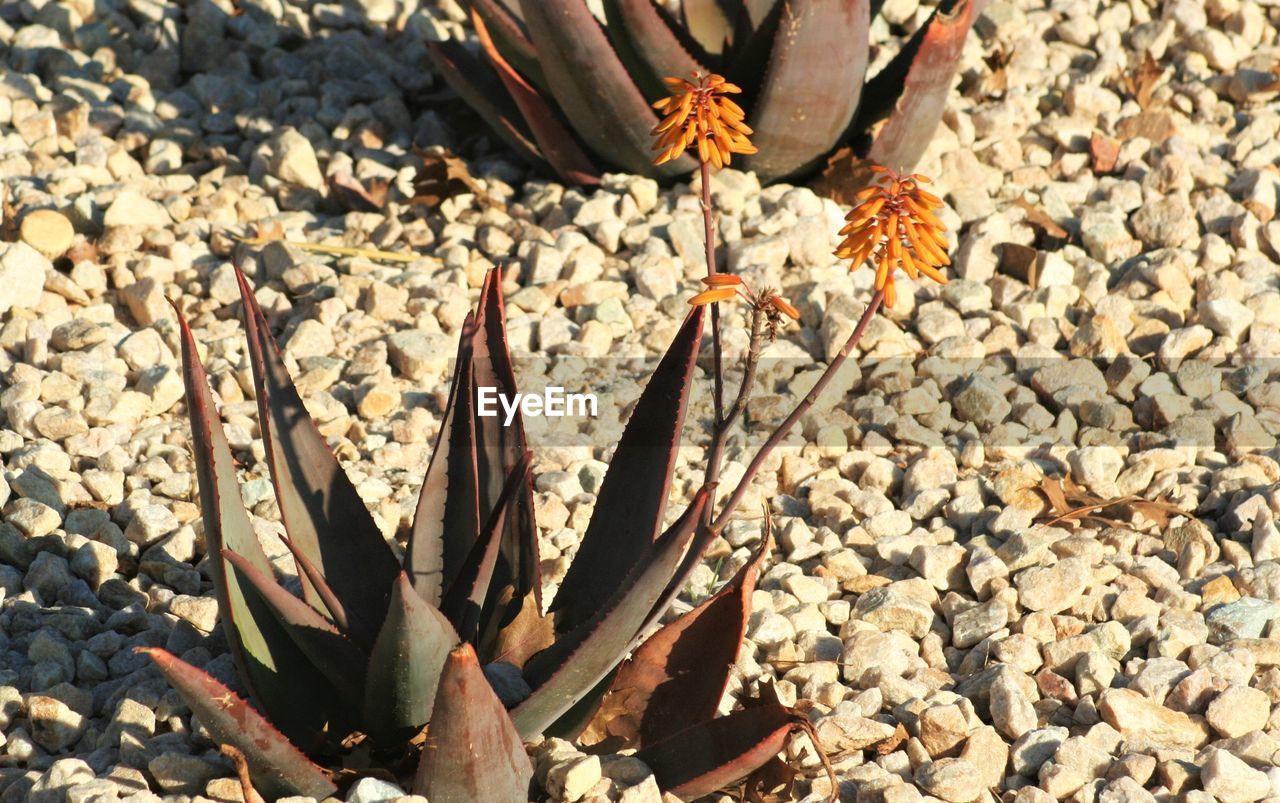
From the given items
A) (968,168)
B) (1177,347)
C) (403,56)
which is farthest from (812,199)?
(403,56)

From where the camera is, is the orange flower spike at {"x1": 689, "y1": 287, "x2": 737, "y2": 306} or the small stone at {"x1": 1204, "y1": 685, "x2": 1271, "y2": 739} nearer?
the orange flower spike at {"x1": 689, "y1": 287, "x2": 737, "y2": 306}

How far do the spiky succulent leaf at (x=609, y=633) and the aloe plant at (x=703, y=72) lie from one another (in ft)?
5.85

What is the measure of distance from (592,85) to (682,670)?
5.64 ft

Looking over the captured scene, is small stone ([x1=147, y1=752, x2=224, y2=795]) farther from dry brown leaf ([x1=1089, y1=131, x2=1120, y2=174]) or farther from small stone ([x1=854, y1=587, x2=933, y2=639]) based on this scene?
dry brown leaf ([x1=1089, y1=131, x2=1120, y2=174])

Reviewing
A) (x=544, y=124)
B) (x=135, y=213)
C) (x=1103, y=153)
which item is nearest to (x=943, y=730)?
(x=544, y=124)

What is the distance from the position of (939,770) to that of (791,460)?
87cm

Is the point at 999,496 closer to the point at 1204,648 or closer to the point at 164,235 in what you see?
the point at 1204,648

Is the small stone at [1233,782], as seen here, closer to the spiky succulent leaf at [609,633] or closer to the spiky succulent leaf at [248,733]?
the spiky succulent leaf at [609,633]

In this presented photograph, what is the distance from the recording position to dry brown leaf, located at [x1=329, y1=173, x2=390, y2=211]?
369 cm

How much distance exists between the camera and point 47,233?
338 centimetres

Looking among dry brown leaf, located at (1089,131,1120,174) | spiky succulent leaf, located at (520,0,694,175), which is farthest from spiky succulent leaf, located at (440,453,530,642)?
dry brown leaf, located at (1089,131,1120,174)

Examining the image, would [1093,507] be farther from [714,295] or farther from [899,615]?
[714,295]

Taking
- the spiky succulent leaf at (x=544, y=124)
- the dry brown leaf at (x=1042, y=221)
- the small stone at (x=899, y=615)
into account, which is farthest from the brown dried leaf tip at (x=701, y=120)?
the dry brown leaf at (x=1042, y=221)

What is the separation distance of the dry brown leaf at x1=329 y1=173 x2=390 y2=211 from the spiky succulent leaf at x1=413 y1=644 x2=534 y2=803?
6.81 feet
